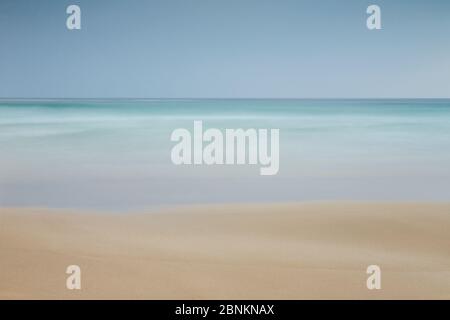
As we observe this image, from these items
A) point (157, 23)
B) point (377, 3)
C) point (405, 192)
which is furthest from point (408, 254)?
point (157, 23)

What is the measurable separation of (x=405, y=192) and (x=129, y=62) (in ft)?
3.55

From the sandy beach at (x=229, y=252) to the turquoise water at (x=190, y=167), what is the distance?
122mm

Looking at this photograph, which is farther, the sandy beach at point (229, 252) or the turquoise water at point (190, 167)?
the turquoise water at point (190, 167)

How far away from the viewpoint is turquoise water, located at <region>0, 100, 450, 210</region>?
6.28 feet

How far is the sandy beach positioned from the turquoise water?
122mm

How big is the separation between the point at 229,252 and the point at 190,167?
72 cm

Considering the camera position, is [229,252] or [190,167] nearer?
[229,252]

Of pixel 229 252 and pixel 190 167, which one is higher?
pixel 190 167

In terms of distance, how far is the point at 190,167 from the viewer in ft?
7.23

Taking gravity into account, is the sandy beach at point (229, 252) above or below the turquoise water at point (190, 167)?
below

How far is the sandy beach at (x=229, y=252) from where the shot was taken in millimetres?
1390

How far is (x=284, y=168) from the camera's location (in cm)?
226

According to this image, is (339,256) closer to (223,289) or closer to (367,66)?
(223,289)

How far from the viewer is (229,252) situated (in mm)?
1543
